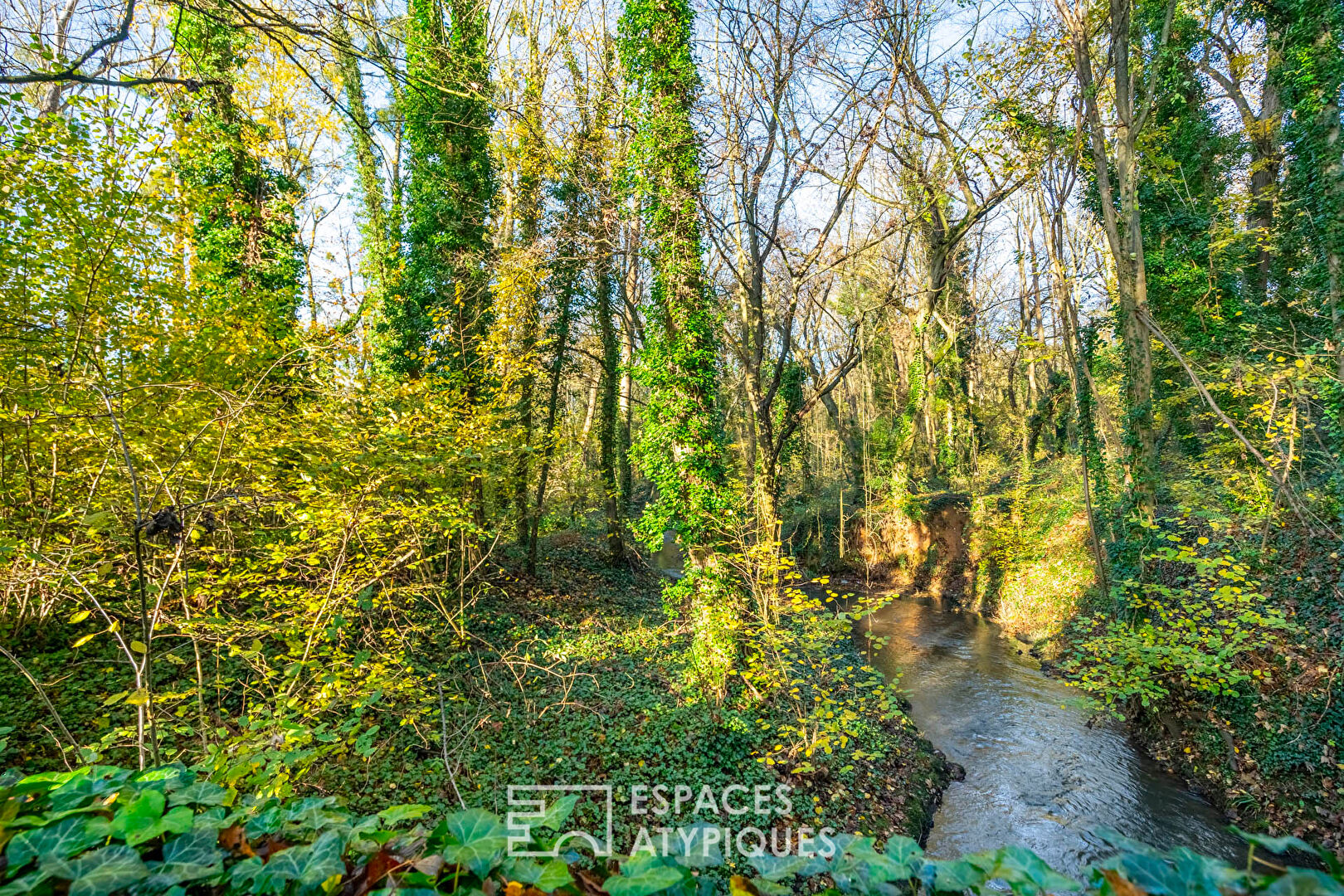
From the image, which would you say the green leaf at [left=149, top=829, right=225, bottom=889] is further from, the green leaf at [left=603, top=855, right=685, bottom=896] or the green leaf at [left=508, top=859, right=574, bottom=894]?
the green leaf at [left=603, top=855, right=685, bottom=896]

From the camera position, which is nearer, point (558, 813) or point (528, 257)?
point (558, 813)

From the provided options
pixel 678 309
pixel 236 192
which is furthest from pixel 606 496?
pixel 236 192

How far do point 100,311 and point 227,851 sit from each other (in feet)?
16.5

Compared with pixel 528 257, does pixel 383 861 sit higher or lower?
lower

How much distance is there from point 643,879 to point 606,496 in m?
13.8

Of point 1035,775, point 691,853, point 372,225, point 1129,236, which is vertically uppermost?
point 372,225

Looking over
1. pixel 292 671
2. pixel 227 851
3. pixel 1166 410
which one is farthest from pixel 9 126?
pixel 1166 410

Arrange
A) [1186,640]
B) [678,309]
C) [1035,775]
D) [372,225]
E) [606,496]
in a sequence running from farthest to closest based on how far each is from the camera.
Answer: [606,496]
[372,225]
[678,309]
[1035,775]
[1186,640]

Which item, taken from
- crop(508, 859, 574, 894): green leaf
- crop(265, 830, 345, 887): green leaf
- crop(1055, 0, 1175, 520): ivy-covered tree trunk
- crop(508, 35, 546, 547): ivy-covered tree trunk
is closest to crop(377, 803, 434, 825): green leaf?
crop(265, 830, 345, 887): green leaf

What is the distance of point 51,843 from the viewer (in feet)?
3.98

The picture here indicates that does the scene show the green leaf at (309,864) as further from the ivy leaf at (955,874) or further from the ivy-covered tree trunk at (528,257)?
the ivy-covered tree trunk at (528,257)

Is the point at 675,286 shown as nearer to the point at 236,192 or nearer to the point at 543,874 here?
the point at 543,874

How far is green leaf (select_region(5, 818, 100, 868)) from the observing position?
117 centimetres

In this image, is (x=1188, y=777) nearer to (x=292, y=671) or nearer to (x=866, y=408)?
(x=292, y=671)
